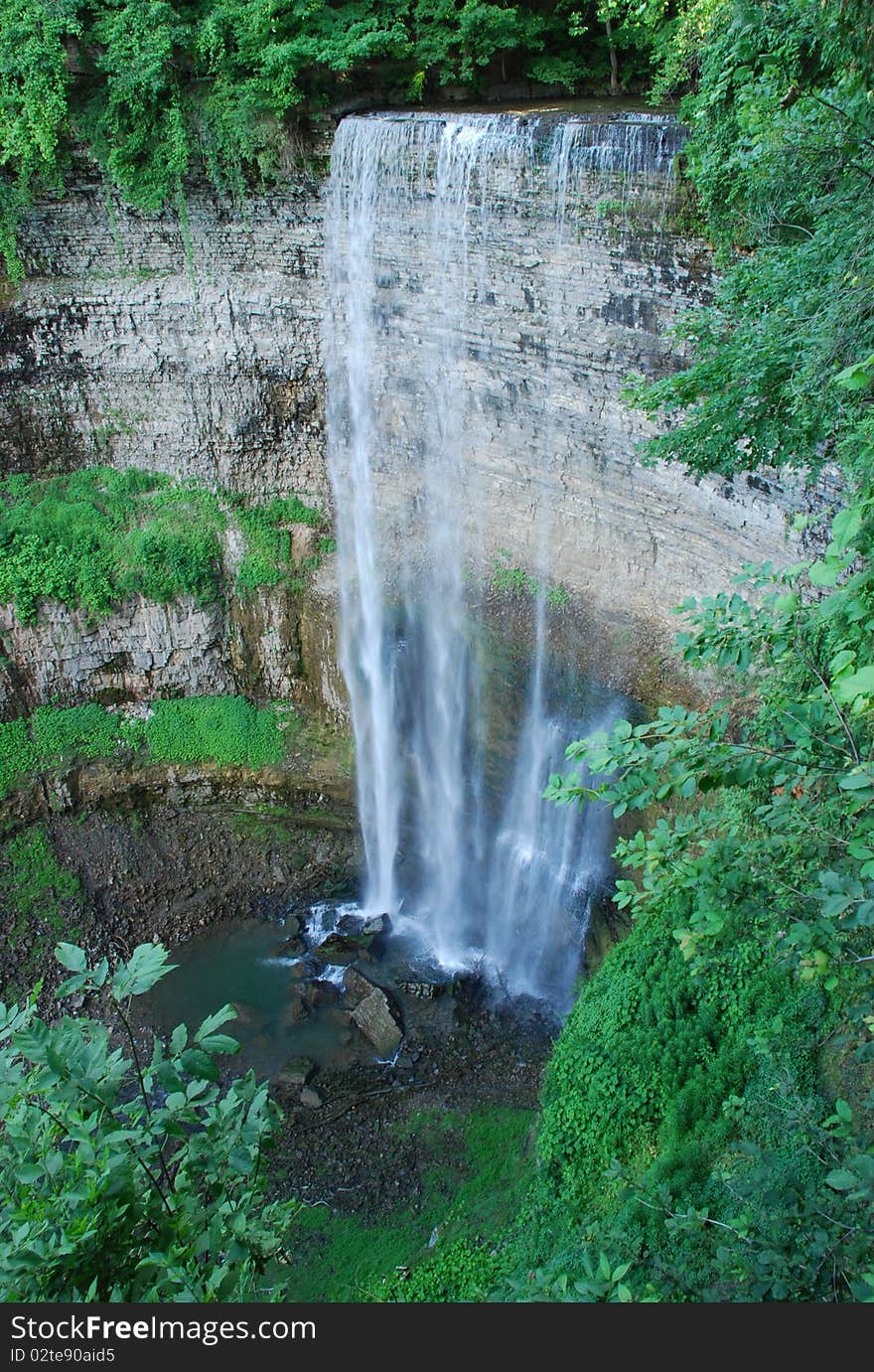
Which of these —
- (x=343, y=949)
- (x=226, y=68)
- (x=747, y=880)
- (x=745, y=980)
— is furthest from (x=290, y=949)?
(x=226, y=68)

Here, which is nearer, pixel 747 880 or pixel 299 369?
pixel 747 880

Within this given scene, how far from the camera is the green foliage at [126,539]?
516 inches

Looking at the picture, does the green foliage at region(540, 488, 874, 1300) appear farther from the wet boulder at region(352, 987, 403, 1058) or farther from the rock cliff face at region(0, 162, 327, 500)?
the rock cliff face at region(0, 162, 327, 500)

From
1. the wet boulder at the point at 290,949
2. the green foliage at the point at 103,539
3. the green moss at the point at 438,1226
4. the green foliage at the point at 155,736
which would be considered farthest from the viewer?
the green foliage at the point at 155,736

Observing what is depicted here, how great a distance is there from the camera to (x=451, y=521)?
12.6m

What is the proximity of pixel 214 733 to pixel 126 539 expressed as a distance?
3.09 m

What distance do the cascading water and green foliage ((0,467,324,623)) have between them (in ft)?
3.94

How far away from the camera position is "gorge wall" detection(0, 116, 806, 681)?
9.82 meters

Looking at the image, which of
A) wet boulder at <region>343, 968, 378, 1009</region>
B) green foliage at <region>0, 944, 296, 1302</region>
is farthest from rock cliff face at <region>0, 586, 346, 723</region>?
green foliage at <region>0, 944, 296, 1302</region>

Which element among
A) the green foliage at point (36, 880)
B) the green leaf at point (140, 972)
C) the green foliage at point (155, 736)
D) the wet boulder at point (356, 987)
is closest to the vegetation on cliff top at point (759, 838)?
the green leaf at point (140, 972)

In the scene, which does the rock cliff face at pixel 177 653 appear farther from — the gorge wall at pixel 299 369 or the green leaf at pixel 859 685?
the green leaf at pixel 859 685

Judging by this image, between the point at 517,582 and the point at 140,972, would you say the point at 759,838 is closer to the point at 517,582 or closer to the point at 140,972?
the point at 140,972

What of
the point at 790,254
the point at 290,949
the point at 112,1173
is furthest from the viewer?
the point at 290,949

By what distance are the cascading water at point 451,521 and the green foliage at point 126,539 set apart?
1200 mm
